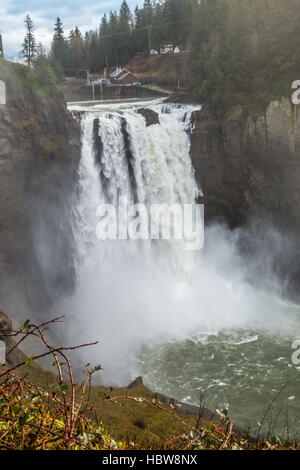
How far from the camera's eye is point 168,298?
18516mm

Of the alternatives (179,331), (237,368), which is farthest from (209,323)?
(237,368)

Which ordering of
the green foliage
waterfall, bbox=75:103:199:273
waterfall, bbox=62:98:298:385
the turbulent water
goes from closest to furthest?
the turbulent water → waterfall, bbox=62:98:298:385 → waterfall, bbox=75:103:199:273 → the green foliage

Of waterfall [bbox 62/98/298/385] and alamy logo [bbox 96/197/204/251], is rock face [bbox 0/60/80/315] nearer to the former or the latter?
waterfall [bbox 62/98/298/385]

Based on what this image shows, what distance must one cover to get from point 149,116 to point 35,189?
7.45 m

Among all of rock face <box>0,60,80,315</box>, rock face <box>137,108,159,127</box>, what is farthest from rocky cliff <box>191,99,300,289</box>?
rock face <box>0,60,80,315</box>

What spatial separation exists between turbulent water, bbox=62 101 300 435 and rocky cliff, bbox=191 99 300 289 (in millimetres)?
1033

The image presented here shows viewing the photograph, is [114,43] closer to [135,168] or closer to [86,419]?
[135,168]

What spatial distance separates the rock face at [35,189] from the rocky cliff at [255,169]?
7.80 m

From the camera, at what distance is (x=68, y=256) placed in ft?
58.7

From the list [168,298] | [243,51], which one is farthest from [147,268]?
[243,51]

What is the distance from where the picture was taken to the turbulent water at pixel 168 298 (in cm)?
1268

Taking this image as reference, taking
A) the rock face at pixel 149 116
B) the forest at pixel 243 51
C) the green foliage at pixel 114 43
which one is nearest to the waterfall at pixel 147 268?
the rock face at pixel 149 116

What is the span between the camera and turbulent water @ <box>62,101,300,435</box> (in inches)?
499

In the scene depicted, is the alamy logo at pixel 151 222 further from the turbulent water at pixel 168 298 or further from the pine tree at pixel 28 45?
the pine tree at pixel 28 45
